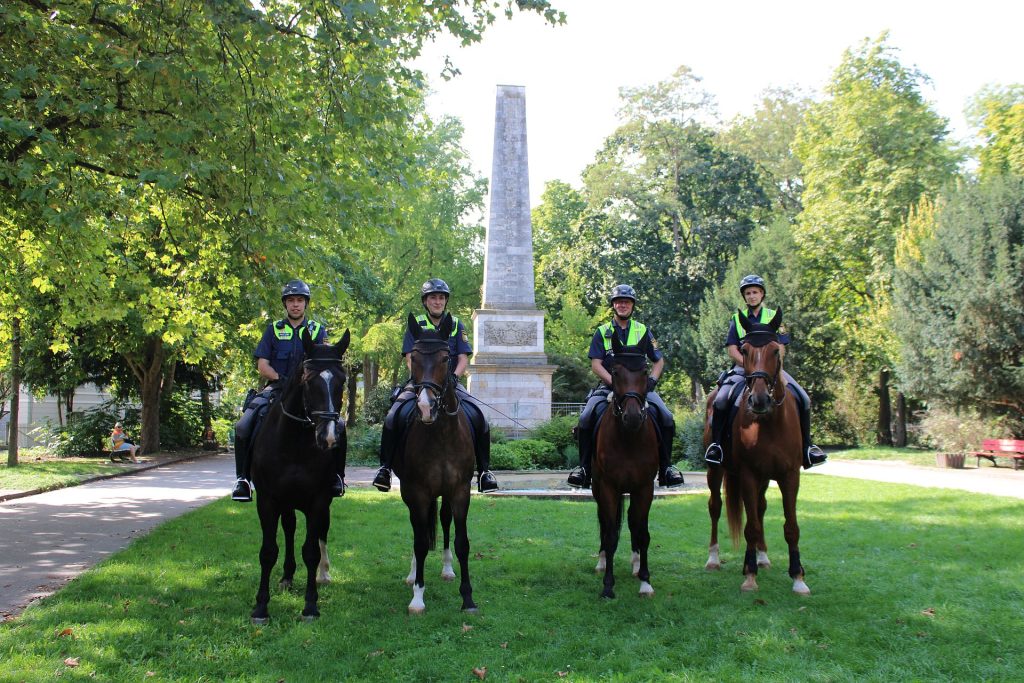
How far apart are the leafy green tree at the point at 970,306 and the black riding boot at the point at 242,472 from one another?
2395 centimetres

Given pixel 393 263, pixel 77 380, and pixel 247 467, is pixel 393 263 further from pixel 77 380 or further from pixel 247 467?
pixel 247 467

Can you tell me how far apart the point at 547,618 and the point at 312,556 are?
223 cm

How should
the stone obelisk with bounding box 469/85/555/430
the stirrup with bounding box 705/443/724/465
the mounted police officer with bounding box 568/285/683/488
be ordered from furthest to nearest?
1. the stone obelisk with bounding box 469/85/555/430
2. the stirrup with bounding box 705/443/724/465
3. the mounted police officer with bounding box 568/285/683/488

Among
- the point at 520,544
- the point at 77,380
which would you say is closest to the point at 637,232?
the point at 77,380

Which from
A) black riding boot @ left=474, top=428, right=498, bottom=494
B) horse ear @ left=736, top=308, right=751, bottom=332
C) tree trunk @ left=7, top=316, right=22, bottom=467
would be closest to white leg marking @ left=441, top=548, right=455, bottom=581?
black riding boot @ left=474, top=428, right=498, bottom=494

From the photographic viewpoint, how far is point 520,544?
11039mm

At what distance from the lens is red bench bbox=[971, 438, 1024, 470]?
2278 cm

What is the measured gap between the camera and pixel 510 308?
1046 inches

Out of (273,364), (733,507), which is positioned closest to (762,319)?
(733,507)

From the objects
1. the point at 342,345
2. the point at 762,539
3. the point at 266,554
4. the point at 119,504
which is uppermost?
the point at 342,345

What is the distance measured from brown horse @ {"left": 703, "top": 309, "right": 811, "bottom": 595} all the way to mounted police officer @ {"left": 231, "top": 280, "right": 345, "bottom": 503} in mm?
4135

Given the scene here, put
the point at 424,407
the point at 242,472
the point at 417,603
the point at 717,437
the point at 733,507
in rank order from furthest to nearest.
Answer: the point at 733,507 → the point at 717,437 → the point at 242,472 → the point at 417,603 → the point at 424,407

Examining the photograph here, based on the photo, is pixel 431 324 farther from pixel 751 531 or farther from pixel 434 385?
pixel 751 531

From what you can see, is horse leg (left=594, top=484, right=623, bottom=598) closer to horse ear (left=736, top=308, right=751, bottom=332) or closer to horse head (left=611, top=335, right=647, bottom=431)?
horse head (left=611, top=335, right=647, bottom=431)
